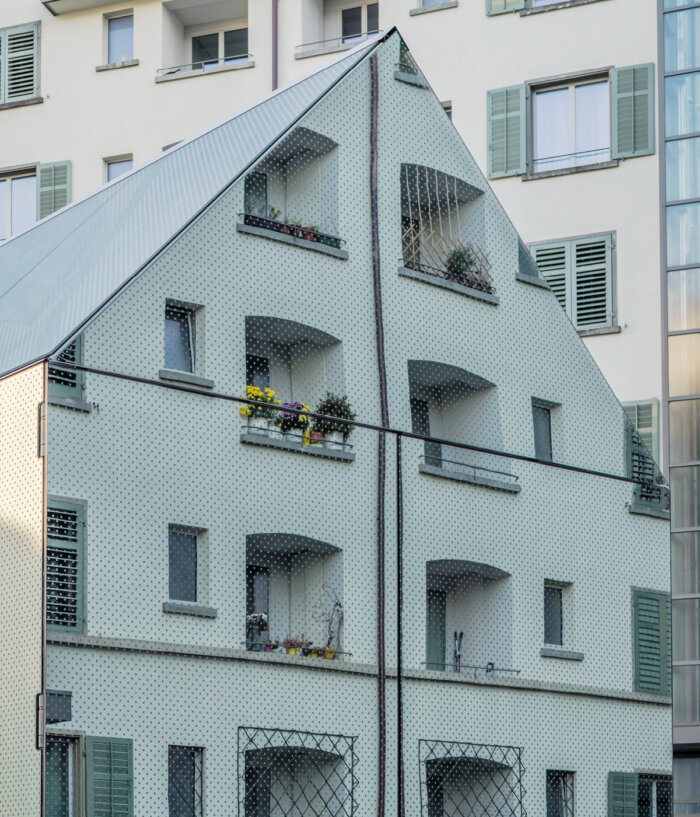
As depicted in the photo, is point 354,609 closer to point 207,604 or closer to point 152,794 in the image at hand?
point 207,604

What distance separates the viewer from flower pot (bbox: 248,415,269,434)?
281 inches

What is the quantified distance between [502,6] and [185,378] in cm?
1705

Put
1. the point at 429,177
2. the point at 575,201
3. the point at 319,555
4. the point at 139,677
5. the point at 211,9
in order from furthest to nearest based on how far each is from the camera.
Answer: the point at 211,9
the point at 575,201
the point at 429,177
the point at 319,555
the point at 139,677

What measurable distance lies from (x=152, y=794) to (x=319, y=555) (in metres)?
1.29

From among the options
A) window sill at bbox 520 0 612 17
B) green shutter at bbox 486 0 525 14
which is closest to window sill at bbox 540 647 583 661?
window sill at bbox 520 0 612 17

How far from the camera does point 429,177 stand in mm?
8492

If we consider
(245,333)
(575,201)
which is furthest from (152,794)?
(575,201)

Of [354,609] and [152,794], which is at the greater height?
[354,609]

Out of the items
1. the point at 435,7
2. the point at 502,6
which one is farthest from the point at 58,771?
the point at 435,7

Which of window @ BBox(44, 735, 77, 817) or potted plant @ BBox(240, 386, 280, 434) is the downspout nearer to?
potted plant @ BBox(240, 386, 280, 434)

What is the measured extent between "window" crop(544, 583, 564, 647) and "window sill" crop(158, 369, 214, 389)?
2038 millimetres

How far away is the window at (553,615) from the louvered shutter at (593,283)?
1361 centimetres

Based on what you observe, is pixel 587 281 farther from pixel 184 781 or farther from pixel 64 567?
pixel 64 567

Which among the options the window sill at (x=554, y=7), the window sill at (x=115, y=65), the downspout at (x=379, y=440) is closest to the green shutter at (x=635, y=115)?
the window sill at (x=554, y=7)
